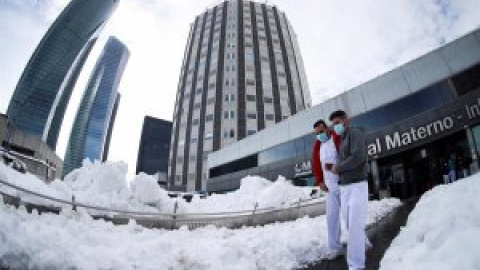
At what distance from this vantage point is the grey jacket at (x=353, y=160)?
3.88 m

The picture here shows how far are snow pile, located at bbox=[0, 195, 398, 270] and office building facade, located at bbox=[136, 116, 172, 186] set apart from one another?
392 feet

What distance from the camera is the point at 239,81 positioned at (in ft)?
193

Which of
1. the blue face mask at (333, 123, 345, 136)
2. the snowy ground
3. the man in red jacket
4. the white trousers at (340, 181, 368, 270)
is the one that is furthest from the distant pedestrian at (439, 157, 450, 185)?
the white trousers at (340, 181, 368, 270)

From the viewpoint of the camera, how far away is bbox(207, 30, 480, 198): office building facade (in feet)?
62.0

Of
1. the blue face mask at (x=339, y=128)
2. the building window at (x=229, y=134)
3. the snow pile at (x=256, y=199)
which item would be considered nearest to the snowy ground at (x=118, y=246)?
the blue face mask at (x=339, y=128)

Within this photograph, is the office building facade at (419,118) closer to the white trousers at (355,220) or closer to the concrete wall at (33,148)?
the white trousers at (355,220)

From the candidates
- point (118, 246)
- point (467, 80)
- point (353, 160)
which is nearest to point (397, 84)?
point (467, 80)

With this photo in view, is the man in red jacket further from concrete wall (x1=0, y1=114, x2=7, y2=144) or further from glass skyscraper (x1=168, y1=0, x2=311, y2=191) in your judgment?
glass skyscraper (x1=168, y1=0, x2=311, y2=191)

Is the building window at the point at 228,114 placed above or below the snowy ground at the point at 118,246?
above

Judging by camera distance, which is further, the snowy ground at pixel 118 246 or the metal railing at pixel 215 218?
the metal railing at pixel 215 218

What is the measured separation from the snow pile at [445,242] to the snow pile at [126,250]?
5.37 ft

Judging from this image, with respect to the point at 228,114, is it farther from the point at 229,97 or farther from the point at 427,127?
the point at 427,127

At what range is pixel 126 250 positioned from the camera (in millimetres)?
4629

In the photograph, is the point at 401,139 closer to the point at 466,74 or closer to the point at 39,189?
the point at 466,74
